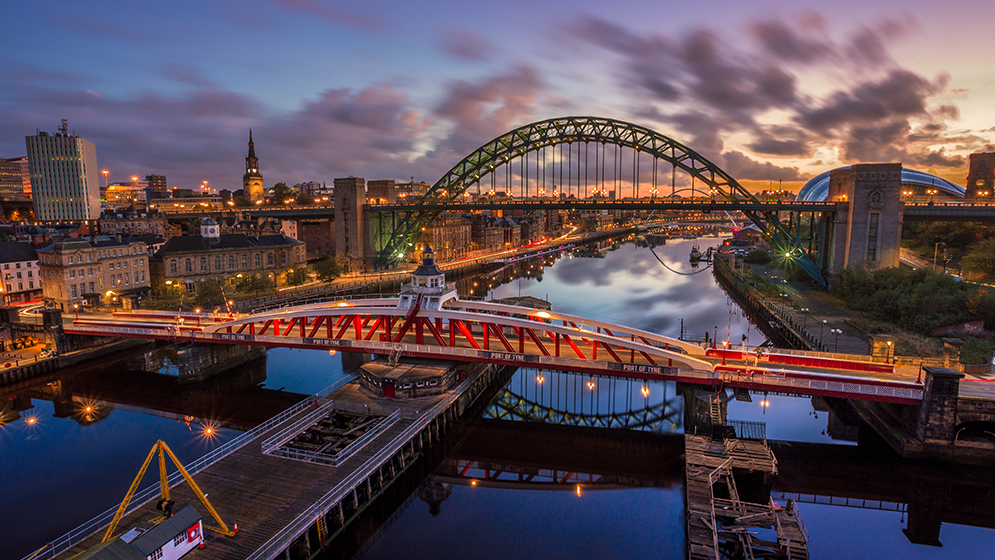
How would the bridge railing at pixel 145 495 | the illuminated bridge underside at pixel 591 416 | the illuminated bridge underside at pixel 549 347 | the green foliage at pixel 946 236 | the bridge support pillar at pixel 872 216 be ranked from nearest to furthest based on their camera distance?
the bridge railing at pixel 145 495, the illuminated bridge underside at pixel 549 347, the illuminated bridge underside at pixel 591 416, the bridge support pillar at pixel 872 216, the green foliage at pixel 946 236

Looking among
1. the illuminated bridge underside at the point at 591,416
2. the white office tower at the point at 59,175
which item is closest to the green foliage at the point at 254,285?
the illuminated bridge underside at the point at 591,416

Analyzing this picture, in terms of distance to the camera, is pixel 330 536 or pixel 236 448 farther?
pixel 236 448

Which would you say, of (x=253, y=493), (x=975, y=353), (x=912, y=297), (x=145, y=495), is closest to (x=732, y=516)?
(x=253, y=493)

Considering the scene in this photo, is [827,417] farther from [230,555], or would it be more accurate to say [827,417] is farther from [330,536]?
[230,555]

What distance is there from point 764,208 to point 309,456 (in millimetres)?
51777

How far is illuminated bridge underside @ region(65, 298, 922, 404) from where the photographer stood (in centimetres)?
2386

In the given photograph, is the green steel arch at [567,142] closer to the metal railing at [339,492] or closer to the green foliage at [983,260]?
the green foliage at [983,260]

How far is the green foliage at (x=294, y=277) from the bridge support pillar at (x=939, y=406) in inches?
2258

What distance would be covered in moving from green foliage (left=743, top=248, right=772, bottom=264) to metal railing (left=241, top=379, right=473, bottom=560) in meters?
68.4

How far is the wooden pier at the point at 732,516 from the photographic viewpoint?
16891 mm

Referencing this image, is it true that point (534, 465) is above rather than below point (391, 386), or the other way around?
below

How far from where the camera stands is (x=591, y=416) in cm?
2950

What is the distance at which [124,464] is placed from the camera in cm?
2395

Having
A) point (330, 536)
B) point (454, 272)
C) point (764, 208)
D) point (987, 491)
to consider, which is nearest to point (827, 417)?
point (987, 491)
